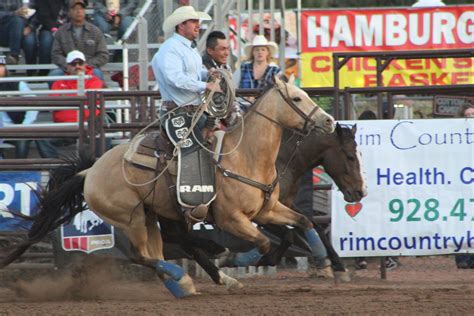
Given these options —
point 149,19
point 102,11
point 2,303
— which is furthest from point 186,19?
point 102,11

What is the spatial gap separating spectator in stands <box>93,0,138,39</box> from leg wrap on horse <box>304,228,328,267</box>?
5.68 meters

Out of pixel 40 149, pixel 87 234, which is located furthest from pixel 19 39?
pixel 87 234

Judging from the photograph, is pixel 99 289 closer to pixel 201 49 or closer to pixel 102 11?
pixel 201 49

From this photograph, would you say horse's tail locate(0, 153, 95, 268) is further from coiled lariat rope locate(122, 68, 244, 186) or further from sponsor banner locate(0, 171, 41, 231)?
sponsor banner locate(0, 171, 41, 231)

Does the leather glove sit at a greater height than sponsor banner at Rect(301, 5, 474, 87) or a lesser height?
lesser

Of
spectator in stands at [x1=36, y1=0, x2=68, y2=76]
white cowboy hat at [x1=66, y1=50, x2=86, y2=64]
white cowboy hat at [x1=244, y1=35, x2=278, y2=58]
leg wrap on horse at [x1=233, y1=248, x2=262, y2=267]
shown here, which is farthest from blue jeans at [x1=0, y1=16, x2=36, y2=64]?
leg wrap on horse at [x1=233, y1=248, x2=262, y2=267]

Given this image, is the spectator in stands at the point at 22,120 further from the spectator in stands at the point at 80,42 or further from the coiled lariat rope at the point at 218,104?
the coiled lariat rope at the point at 218,104

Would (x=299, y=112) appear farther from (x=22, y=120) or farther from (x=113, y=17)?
(x=113, y=17)

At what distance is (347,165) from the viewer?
10336 millimetres

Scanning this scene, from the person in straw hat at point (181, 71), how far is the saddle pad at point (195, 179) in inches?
5.2

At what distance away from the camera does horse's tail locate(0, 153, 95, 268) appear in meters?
9.94

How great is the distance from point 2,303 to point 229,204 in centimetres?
208

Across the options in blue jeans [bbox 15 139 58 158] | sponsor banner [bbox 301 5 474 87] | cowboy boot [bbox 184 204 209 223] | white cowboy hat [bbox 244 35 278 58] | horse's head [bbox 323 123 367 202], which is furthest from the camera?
sponsor banner [bbox 301 5 474 87]

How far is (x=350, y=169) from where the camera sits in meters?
10.3
